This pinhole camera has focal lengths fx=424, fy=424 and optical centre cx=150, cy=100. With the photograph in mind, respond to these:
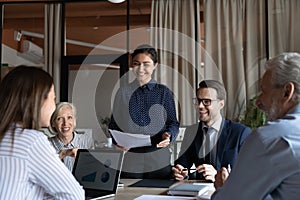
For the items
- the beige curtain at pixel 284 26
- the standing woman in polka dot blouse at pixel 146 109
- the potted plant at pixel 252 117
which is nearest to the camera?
the standing woman in polka dot blouse at pixel 146 109

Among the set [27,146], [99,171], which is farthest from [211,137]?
[27,146]

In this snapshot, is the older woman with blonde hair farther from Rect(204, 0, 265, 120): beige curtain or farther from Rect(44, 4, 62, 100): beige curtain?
Rect(44, 4, 62, 100): beige curtain

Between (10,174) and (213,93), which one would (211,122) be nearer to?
(213,93)

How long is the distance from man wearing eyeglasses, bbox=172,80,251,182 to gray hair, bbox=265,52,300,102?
1.23 meters

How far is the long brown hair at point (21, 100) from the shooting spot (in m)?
1.41

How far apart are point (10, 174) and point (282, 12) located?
4883 mm

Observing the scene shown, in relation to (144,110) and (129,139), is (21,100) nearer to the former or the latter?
(129,139)

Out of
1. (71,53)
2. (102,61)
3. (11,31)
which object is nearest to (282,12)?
(102,61)

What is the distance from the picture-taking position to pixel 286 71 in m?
1.54

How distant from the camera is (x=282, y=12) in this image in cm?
552

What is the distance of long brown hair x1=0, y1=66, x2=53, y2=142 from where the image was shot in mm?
1407

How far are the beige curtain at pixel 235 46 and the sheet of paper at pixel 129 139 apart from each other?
2874mm

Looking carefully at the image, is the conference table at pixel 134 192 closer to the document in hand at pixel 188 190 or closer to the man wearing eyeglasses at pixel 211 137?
the document in hand at pixel 188 190

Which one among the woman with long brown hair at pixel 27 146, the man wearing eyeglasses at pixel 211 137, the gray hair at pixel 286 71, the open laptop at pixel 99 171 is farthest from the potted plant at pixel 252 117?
the woman with long brown hair at pixel 27 146
